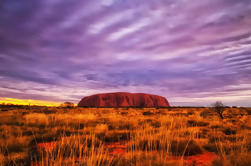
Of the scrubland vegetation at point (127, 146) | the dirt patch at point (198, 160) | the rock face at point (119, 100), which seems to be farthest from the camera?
the rock face at point (119, 100)

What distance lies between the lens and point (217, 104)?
14992 mm

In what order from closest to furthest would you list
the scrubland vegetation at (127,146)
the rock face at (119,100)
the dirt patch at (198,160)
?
1. the scrubland vegetation at (127,146)
2. the dirt patch at (198,160)
3. the rock face at (119,100)

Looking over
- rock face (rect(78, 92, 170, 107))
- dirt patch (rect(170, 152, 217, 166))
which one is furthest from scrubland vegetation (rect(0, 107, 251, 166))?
rock face (rect(78, 92, 170, 107))

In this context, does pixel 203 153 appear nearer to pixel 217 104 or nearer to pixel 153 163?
pixel 153 163

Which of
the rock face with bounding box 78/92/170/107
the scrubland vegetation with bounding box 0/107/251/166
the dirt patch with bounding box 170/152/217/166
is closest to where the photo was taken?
the scrubland vegetation with bounding box 0/107/251/166

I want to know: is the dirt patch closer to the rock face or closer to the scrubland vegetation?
the scrubland vegetation

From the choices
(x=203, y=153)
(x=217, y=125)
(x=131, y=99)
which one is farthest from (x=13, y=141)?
(x=131, y=99)

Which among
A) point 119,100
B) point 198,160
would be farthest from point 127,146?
point 119,100

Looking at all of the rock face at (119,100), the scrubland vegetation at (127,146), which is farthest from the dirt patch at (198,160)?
the rock face at (119,100)

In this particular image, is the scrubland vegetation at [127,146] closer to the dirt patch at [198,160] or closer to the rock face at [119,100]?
the dirt patch at [198,160]

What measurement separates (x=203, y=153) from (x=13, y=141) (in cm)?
582

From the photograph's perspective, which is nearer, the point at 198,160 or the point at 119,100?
the point at 198,160

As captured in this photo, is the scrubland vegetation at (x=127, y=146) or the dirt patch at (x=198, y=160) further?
the dirt patch at (x=198, y=160)

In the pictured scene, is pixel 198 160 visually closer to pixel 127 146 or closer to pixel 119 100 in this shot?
pixel 127 146
